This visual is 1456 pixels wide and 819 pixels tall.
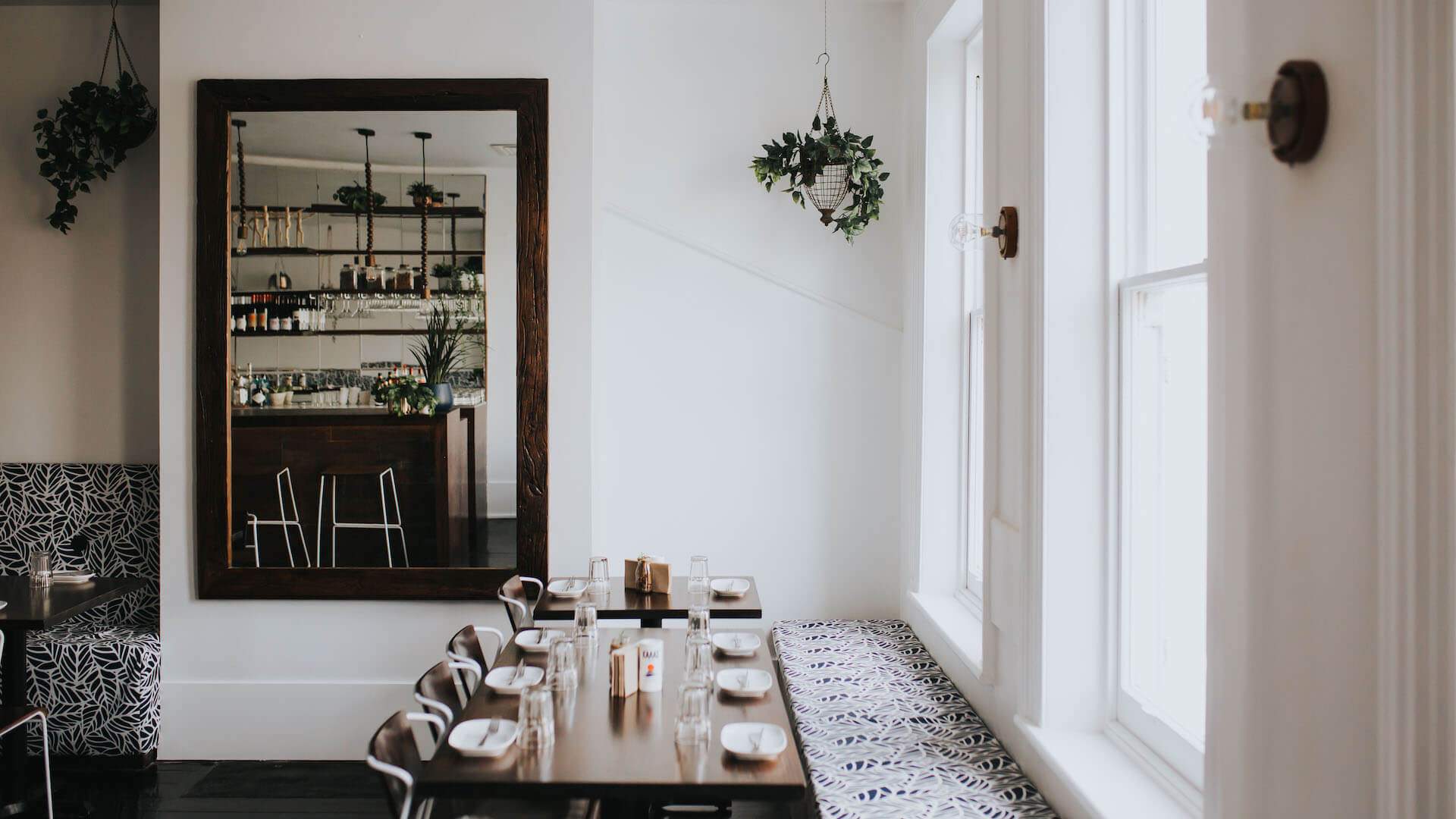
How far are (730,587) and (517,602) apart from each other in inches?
31.3

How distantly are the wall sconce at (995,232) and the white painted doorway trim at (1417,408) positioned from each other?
1256mm

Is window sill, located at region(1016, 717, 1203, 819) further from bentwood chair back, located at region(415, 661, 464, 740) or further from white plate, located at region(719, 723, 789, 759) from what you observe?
bentwood chair back, located at region(415, 661, 464, 740)

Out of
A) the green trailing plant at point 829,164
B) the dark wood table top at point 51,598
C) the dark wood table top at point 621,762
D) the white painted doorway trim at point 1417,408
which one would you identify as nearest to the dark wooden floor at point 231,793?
the dark wood table top at point 51,598

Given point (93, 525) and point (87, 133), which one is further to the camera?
point (93, 525)

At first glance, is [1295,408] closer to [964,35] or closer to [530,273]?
[964,35]

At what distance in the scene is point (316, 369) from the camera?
12.1 feet

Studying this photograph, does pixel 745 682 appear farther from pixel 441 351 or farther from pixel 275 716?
pixel 275 716

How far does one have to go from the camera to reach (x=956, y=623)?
329cm

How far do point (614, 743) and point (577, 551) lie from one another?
1699 millimetres

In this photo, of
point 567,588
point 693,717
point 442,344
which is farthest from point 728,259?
point 693,717

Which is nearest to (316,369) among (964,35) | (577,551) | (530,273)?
(530,273)

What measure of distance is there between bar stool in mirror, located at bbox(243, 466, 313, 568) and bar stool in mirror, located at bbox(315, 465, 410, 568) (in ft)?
0.21

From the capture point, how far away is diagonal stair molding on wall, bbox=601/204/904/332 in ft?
13.1

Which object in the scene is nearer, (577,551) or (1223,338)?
(1223,338)
